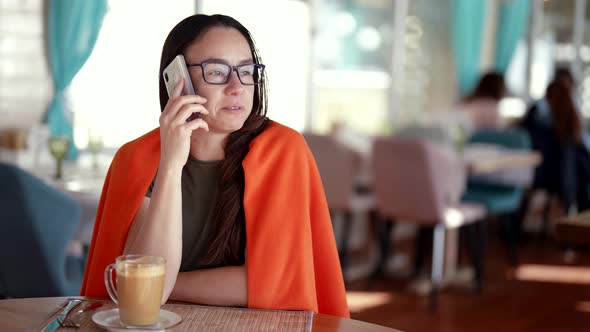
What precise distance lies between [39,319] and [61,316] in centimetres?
3

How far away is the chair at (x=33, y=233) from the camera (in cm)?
231

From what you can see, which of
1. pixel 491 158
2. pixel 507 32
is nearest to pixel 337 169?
pixel 491 158

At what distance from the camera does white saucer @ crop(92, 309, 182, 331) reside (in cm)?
106

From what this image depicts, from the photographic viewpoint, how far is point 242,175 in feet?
5.00

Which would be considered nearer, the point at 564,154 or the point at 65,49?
the point at 65,49

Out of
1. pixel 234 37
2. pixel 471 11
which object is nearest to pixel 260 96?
pixel 234 37

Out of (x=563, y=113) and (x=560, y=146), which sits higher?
(x=563, y=113)

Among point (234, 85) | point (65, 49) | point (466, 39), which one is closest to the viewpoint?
point (234, 85)

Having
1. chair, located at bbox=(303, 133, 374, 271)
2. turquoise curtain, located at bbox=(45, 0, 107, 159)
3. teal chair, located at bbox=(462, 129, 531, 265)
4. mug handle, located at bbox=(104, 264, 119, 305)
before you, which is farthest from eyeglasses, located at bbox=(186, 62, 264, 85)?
teal chair, located at bbox=(462, 129, 531, 265)

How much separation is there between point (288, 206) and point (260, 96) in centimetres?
25

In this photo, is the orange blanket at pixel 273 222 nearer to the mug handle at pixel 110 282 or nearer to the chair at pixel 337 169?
the mug handle at pixel 110 282

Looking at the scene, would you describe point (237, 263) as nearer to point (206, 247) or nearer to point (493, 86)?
point (206, 247)

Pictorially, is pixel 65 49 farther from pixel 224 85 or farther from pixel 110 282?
pixel 110 282

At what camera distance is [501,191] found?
5.15m
